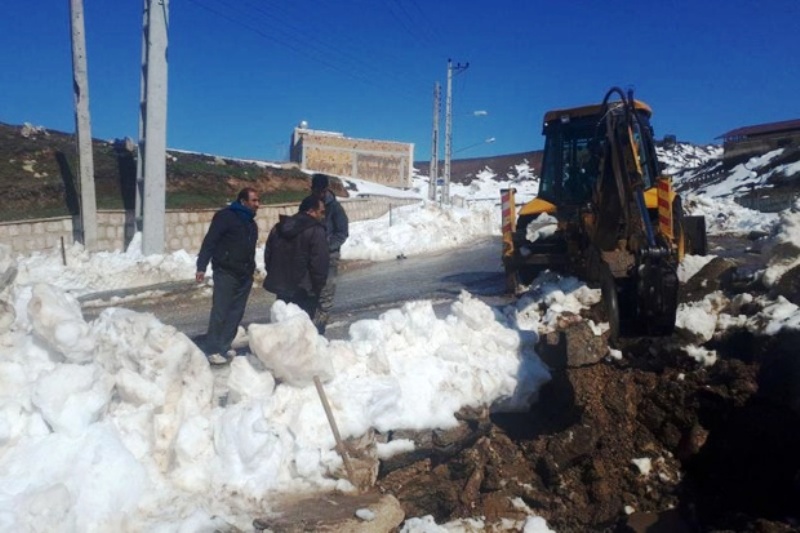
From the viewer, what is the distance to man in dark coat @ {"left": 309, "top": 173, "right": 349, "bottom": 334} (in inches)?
264

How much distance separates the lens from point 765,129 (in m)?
46.3

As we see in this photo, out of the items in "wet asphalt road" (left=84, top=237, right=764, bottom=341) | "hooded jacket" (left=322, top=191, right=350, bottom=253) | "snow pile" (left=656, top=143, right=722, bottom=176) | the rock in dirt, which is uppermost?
"snow pile" (left=656, top=143, right=722, bottom=176)

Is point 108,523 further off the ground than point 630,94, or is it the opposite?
point 630,94

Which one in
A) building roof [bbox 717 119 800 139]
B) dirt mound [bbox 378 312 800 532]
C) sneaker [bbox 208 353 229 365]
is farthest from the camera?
building roof [bbox 717 119 800 139]

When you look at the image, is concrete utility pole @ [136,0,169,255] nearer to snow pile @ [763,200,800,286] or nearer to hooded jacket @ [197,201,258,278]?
hooded jacket @ [197,201,258,278]

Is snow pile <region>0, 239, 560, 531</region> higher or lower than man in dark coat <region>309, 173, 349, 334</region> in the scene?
lower

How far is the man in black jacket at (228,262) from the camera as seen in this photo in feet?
21.1

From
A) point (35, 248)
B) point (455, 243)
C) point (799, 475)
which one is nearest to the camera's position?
point (799, 475)

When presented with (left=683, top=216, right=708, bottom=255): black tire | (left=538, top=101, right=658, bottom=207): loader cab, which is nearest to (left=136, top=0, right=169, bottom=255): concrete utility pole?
(left=538, top=101, right=658, bottom=207): loader cab

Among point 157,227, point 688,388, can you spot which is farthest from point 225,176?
point 688,388

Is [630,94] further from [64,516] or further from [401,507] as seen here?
[64,516]

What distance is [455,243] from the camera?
72.6ft

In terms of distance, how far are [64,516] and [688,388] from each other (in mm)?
4345

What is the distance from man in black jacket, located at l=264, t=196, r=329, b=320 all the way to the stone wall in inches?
405
